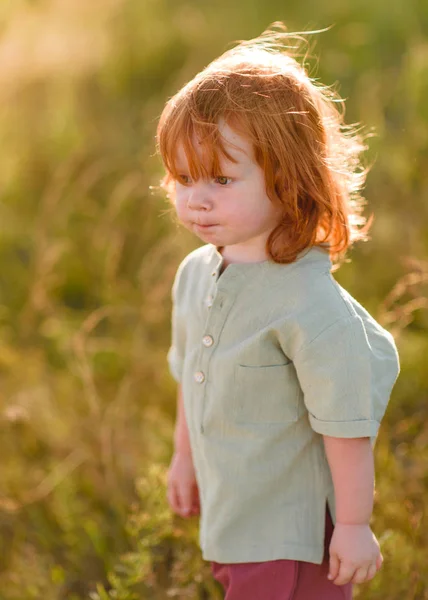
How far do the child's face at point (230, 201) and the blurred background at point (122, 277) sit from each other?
372 millimetres

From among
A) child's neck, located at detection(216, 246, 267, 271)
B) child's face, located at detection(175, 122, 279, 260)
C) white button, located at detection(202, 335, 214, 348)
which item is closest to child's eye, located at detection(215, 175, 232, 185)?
→ child's face, located at detection(175, 122, 279, 260)

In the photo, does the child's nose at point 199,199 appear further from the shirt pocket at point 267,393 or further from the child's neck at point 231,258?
the shirt pocket at point 267,393

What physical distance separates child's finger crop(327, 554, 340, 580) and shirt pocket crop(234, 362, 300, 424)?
0.83 ft

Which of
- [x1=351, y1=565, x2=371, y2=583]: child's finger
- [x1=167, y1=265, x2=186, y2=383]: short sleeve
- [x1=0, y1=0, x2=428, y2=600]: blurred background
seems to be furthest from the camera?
[x1=0, y1=0, x2=428, y2=600]: blurred background

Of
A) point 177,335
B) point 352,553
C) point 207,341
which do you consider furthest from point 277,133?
point 352,553

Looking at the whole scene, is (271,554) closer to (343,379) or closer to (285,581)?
(285,581)

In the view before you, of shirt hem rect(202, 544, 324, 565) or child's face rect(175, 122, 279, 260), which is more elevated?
child's face rect(175, 122, 279, 260)

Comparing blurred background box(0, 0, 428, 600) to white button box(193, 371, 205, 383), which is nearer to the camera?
white button box(193, 371, 205, 383)

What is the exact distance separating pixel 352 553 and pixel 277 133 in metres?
0.74

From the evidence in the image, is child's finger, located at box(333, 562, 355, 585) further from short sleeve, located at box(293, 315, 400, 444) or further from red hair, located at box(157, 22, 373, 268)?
red hair, located at box(157, 22, 373, 268)

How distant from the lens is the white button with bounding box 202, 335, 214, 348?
1.53 meters

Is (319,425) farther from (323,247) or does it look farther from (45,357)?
(45,357)

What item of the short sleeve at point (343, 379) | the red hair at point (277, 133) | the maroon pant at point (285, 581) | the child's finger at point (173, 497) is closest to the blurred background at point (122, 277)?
the child's finger at point (173, 497)

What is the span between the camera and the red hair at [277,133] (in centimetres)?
138
